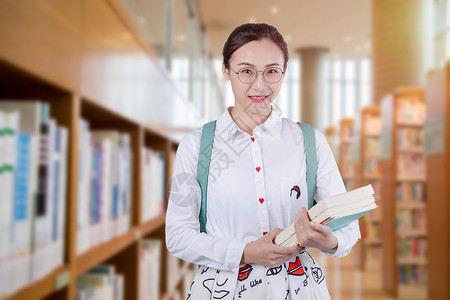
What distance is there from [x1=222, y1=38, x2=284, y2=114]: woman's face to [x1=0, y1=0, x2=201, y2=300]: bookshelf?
0.14 m

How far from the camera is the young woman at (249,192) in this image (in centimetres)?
42

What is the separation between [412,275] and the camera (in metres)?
5.98

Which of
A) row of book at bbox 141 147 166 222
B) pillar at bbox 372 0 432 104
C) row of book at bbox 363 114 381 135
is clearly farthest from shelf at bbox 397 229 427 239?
row of book at bbox 141 147 166 222

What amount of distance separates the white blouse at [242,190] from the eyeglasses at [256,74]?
1.7 inches

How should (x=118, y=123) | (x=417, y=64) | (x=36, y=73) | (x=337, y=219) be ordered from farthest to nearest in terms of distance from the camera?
(x=417, y=64), (x=118, y=123), (x=36, y=73), (x=337, y=219)

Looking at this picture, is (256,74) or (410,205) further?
(410,205)

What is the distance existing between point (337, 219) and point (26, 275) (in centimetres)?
77

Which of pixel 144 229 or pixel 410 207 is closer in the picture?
pixel 144 229

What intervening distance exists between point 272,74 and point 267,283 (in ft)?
0.67

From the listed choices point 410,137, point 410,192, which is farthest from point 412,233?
point 410,137

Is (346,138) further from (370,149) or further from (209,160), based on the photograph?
(209,160)

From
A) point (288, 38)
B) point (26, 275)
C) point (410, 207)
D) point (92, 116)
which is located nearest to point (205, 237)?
point (288, 38)

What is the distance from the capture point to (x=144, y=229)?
1.90 metres

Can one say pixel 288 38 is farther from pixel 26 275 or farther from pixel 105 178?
pixel 105 178
